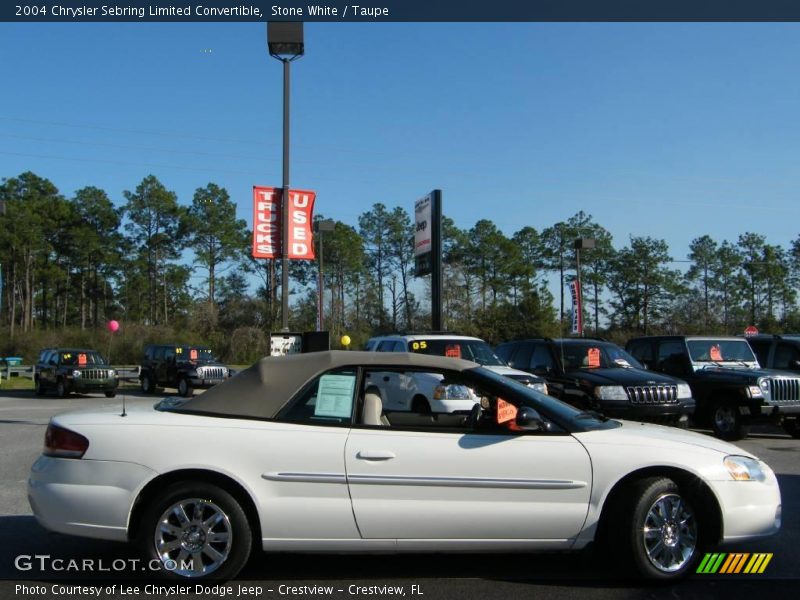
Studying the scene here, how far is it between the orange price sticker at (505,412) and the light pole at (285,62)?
Result: 39.2ft

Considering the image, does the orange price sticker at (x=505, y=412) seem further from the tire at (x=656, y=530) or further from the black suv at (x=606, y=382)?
the black suv at (x=606, y=382)

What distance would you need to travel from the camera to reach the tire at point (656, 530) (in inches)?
192

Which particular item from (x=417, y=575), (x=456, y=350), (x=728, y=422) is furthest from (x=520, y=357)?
(x=417, y=575)

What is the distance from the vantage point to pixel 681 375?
567 inches

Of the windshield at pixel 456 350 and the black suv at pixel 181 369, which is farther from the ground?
the windshield at pixel 456 350

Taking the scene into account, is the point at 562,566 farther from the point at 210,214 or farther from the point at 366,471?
the point at 210,214

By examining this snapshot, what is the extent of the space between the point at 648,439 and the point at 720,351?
10.7 metres

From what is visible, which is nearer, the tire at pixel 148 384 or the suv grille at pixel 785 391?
the suv grille at pixel 785 391

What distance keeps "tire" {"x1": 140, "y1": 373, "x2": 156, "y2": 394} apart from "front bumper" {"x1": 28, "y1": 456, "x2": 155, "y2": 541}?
2378 cm

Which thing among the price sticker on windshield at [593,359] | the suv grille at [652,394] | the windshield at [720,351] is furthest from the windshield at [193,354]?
the suv grille at [652,394]

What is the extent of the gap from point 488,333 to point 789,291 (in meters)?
37.2

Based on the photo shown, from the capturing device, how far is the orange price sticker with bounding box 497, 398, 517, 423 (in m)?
5.12

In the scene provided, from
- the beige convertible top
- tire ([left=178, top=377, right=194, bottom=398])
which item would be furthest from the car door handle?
tire ([left=178, top=377, right=194, bottom=398])

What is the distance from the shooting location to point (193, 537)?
15.8 feet
